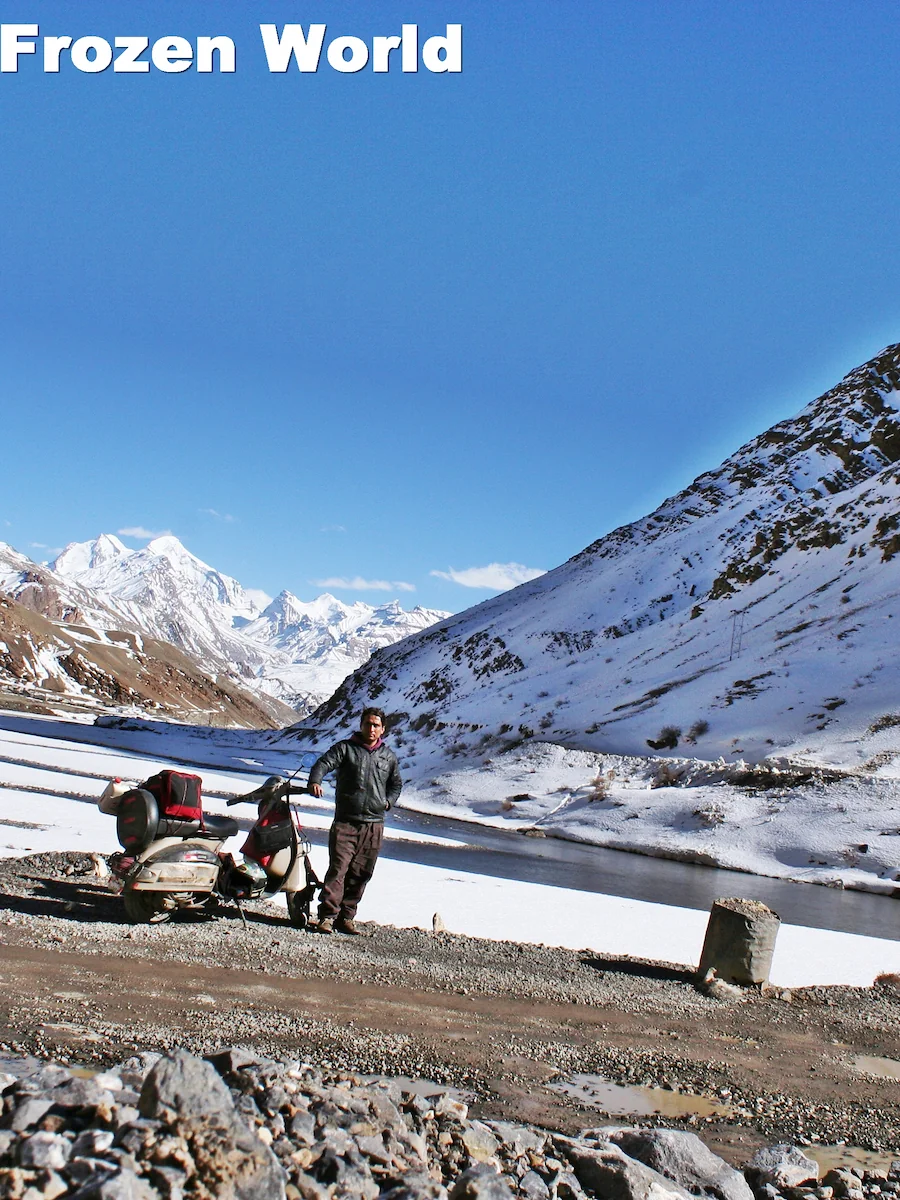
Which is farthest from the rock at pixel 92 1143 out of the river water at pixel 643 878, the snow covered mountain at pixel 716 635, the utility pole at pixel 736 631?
the utility pole at pixel 736 631

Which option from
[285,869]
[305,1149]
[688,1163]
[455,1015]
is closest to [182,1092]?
[305,1149]

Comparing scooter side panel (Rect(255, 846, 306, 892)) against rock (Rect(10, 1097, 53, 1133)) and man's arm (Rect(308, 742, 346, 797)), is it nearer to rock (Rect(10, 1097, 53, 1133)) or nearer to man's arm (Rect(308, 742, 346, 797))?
man's arm (Rect(308, 742, 346, 797))

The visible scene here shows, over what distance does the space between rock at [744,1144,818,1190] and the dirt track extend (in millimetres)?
284

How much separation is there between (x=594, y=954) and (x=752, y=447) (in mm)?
125057

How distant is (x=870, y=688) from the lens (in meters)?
46.4

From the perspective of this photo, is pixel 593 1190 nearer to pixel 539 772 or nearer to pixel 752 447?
pixel 539 772

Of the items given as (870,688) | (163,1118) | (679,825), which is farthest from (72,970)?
(870,688)

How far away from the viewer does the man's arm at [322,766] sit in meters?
9.66

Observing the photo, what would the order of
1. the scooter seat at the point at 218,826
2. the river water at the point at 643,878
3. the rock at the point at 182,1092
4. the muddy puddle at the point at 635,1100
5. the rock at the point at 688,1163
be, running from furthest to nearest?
the river water at the point at 643,878 < the scooter seat at the point at 218,826 < the muddy puddle at the point at 635,1100 < the rock at the point at 688,1163 < the rock at the point at 182,1092

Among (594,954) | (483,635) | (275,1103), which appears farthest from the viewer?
(483,635)

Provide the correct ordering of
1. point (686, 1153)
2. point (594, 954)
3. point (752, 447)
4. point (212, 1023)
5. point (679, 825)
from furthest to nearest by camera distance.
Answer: point (752, 447) < point (679, 825) < point (594, 954) < point (212, 1023) < point (686, 1153)

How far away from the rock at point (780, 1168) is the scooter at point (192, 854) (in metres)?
5.56

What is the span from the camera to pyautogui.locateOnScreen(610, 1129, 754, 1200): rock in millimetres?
4980

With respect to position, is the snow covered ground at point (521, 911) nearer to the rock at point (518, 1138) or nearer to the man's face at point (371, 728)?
the man's face at point (371, 728)
